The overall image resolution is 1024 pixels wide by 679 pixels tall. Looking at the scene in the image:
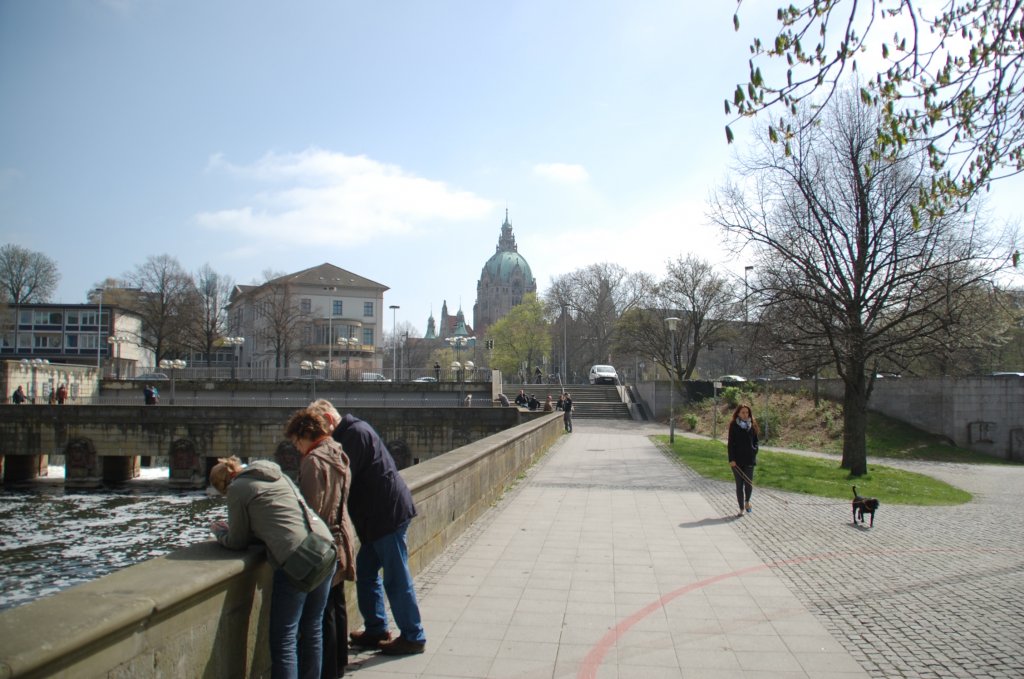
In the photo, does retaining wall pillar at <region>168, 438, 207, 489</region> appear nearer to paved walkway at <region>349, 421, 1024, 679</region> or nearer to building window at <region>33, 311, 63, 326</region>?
paved walkway at <region>349, 421, 1024, 679</region>

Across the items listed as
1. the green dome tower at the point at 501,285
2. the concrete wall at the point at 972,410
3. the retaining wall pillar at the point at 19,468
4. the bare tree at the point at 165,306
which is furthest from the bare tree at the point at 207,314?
the green dome tower at the point at 501,285

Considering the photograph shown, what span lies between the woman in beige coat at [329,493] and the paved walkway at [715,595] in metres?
0.44

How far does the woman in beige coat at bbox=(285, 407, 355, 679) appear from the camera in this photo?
4199 mm

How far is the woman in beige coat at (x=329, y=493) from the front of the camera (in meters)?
4.20

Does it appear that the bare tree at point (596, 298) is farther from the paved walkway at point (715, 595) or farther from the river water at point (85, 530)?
the paved walkway at point (715, 595)

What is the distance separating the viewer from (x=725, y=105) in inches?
231

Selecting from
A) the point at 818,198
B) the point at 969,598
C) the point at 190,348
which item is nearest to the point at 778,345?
the point at 818,198

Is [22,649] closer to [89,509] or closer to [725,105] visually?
[725,105]

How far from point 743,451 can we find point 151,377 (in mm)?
53995

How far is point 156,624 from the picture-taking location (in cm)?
312

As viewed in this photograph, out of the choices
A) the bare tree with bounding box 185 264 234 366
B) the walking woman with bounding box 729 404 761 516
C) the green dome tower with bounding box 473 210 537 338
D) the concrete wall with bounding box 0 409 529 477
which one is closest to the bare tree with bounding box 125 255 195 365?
the bare tree with bounding box 185 264 234 366

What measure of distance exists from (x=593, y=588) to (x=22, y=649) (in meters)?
5.38

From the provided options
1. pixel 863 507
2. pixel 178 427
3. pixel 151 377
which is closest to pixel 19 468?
pixel 178 427

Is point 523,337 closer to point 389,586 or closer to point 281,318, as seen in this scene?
point 281,318
